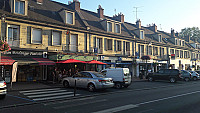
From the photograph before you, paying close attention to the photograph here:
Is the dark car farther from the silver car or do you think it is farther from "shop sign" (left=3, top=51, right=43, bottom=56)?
"shop sign" (left=3, top=51, right=43, bottom=56)

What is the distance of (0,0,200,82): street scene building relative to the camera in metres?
16.8

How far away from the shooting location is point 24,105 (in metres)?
8.15

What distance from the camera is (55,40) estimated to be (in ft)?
66.0

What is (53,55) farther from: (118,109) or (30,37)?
(118,109)

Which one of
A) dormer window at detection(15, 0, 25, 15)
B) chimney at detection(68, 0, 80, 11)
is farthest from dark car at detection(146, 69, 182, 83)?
dormer window at detection(15, 0, 25, 15)

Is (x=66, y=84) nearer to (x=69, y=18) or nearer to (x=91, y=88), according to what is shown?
(x=91, y=88)

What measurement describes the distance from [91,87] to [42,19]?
1137 cm

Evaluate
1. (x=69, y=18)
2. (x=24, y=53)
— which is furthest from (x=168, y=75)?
(x=24, y=53)

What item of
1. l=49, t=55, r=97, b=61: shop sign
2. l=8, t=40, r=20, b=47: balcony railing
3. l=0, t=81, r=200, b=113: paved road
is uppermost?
l=8, t=40, r=20, b=47: balcony railing

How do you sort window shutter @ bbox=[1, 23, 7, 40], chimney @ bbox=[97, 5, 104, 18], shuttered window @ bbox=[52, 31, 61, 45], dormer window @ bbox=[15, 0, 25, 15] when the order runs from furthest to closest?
1. chimney @ bbox=[97, 5, 104, 18]
2. shuttered window @ bbox=[52, 31, 61, 45]
3. dormer window @ bbox=[15, 0, 25, 15]
4. window shutter @ bbox=[1, 23, 7, 40]

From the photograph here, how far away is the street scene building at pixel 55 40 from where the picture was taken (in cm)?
1681

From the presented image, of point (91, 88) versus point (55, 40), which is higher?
point (55, 40)

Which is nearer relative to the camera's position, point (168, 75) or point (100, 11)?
point (168, 75)

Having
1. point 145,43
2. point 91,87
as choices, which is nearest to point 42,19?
point 91,87
